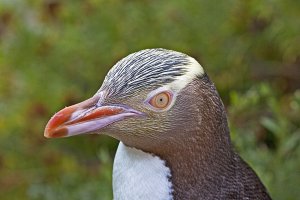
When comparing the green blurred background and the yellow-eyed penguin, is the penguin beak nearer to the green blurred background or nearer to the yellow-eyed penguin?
the yellow-eyed penguin

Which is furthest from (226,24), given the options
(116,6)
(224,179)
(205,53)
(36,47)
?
(224,179)

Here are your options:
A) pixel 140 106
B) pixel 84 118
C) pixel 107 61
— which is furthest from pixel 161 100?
pixel 107 61

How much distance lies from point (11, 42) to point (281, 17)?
1.11 m

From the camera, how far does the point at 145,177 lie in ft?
6.37

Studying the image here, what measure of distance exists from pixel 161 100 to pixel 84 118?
16 centimetres

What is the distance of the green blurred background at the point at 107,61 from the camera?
340 centimetres

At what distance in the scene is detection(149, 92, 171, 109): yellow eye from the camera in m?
1.88

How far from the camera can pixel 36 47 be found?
12.0 feet

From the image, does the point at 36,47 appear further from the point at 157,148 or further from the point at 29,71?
the point at 157,148

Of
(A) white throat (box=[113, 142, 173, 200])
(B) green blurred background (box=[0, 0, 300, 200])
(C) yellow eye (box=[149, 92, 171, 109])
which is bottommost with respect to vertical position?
(B) green blurred background (box=[0, 0, 300, 200])

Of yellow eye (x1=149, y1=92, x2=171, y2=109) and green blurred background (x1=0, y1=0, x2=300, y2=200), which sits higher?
yellow eye (x1=149, y1=92, x2=171, y2=109)

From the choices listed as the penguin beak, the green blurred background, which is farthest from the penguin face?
the green blurred background

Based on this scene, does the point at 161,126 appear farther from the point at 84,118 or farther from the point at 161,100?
the point at 84,118

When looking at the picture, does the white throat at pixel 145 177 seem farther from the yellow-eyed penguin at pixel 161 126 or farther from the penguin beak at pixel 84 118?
the penguin beak at pixel 84 118
